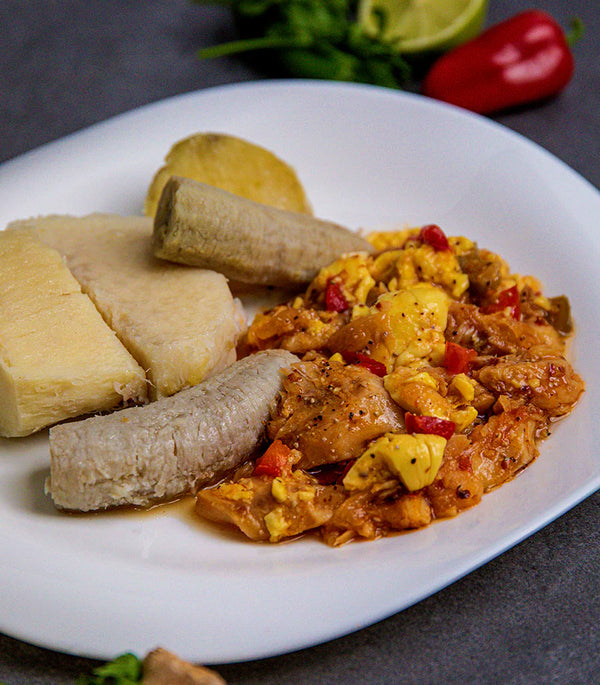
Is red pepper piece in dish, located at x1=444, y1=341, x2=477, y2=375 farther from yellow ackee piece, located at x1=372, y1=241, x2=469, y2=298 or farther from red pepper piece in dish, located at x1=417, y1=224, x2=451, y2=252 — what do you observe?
red pepper piece in dish, located at x1=417, y1=224, x2=451, y2=252

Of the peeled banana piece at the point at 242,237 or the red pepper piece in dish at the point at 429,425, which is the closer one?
the red pepper piece in dish at the point at 429,425

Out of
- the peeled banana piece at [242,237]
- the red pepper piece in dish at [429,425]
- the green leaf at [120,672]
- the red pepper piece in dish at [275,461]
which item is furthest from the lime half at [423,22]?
the green leaf at [120,672]

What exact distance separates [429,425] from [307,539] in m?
0.84

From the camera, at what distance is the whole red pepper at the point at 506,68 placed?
25.3 ft

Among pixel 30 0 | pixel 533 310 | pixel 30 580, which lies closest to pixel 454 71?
pixel 533 310

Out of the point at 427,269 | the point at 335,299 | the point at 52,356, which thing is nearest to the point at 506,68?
the point at 427,269

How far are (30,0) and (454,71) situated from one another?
177 inches

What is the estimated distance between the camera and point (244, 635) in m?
3.72

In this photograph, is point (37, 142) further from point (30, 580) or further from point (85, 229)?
point (30, 580)

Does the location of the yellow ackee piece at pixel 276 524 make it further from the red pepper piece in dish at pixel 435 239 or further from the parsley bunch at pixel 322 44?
the parsley bunch at pixel 322 44

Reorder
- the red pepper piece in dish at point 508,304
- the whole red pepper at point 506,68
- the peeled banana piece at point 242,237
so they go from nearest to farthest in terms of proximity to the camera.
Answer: the peeled banana piece at point 242,237 → the red pepper piece in dish at point 508,304 → the whole red pepper at point 506,68

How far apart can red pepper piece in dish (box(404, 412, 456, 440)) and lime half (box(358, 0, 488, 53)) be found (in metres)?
4.69

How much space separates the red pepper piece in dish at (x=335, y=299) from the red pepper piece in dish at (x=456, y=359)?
76 centimetres

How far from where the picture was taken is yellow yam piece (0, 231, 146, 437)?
4555 mm
